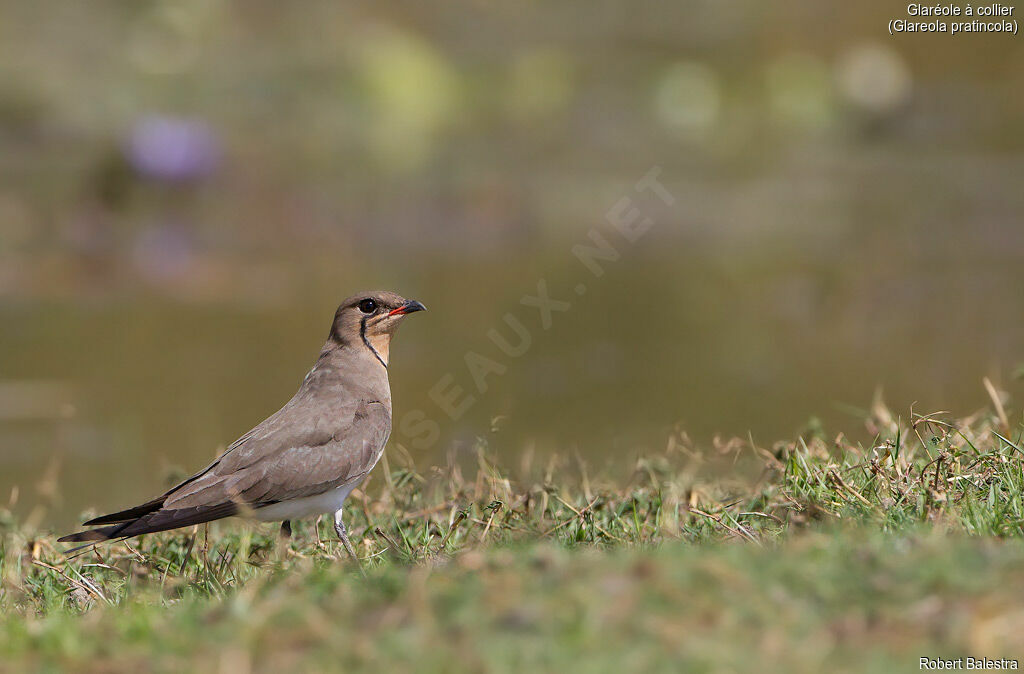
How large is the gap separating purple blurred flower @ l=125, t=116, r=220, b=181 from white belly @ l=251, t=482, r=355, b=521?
1124 centimetres

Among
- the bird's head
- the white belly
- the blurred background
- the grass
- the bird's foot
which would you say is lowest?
the grass

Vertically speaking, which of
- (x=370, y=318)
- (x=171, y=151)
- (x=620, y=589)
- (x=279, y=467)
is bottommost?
(x=620, y=589)

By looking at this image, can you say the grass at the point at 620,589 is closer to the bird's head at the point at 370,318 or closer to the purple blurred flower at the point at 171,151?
the bird's head at the point at 370,318

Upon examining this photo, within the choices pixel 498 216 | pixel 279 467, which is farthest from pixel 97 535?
pixel 498 216

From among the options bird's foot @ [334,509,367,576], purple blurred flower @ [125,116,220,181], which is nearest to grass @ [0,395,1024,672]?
bird's foot @ [334,509,367,576]

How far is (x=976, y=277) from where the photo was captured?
1192 cm

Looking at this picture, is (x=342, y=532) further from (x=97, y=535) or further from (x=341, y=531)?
(x=97, y=535)

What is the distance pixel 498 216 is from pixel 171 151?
4.12m

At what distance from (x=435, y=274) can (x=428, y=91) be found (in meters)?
9.13

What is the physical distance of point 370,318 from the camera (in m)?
5.21

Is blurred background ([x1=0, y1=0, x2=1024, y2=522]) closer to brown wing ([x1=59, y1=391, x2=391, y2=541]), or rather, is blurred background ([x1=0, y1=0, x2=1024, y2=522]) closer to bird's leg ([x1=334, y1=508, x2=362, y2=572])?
brown wing ([x1=59, y1=391, x2=391, y2=541])

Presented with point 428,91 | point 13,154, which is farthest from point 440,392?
point 428,91

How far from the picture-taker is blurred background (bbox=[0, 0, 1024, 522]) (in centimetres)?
816

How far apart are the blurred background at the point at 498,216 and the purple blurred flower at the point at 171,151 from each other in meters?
0.07
